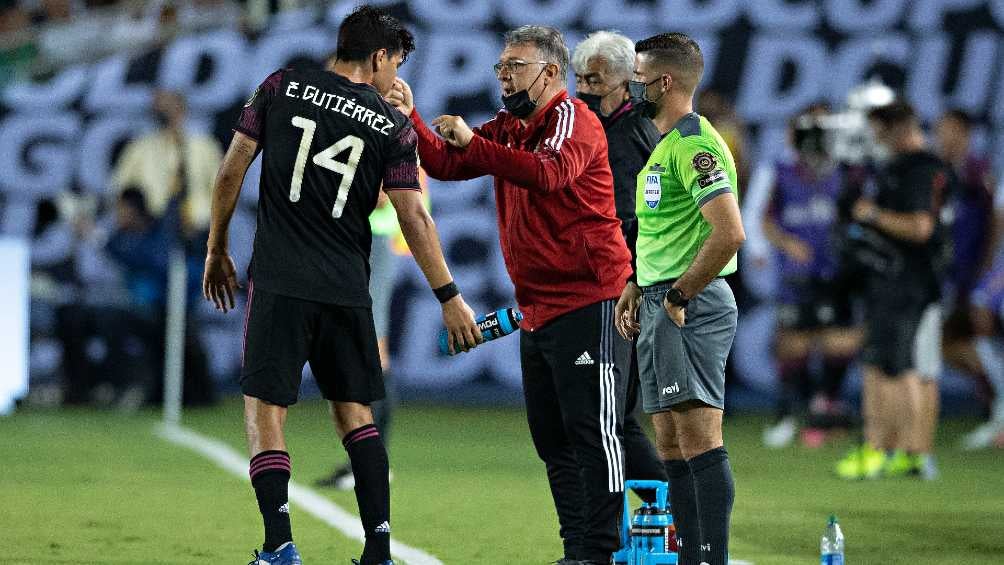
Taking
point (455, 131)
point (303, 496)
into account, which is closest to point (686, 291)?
point (455, 131)

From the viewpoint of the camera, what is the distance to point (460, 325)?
21.1ft

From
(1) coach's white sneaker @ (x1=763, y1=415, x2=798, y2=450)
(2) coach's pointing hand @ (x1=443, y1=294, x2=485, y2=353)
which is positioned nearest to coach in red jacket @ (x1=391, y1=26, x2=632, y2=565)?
(2) coach's pointing hand @ (x1=443, y1=294, x2=485, y2=353)

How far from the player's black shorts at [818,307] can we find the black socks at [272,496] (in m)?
7.97

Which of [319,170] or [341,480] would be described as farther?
[341,480]

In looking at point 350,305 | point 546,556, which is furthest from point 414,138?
point 546,556

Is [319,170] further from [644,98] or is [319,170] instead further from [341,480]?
[341,480]

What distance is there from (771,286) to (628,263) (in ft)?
30.3

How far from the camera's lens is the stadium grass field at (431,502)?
777 cm

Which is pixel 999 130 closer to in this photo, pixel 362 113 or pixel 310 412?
pixel 310 412

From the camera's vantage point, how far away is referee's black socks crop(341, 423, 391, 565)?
651cm

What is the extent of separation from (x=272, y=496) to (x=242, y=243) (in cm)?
1034

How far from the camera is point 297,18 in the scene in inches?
661

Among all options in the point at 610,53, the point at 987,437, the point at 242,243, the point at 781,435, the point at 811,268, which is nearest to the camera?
the point at 610,53

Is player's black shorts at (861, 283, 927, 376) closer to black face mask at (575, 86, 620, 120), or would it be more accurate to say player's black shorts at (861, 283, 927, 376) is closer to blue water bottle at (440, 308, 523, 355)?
black face mask at (575, 86, 620, 120)
